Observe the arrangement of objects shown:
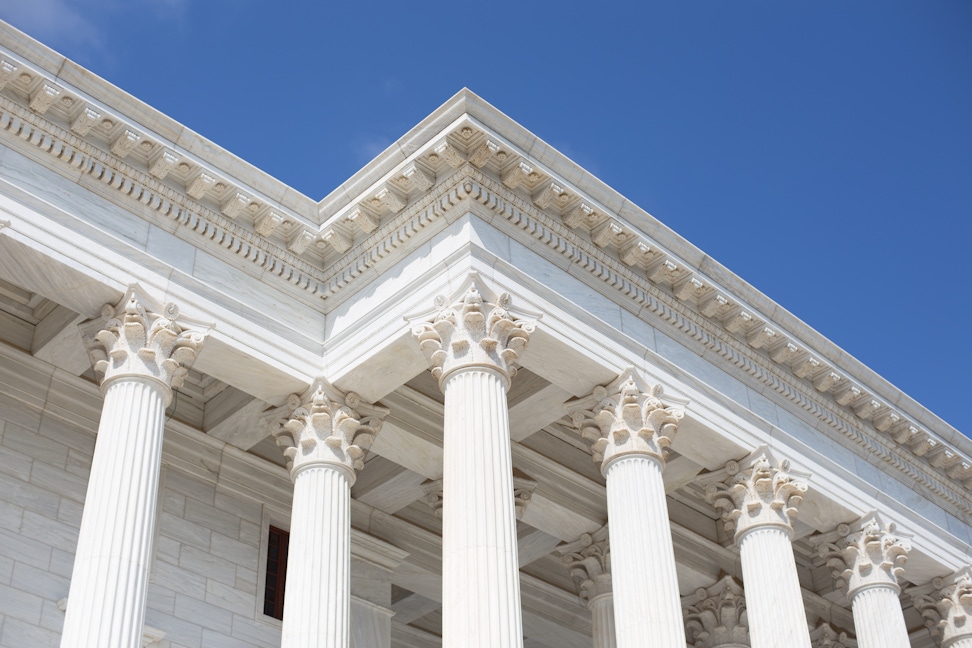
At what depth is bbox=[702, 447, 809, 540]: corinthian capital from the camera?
91.6 feet

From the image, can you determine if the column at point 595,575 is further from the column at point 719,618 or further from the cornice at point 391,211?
the cornice at point 391,211

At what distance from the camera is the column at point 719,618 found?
32500mm

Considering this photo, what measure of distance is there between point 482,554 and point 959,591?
Answer: 15.7 meters

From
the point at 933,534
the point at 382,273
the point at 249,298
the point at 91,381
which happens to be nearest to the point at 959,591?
the point at 933,534

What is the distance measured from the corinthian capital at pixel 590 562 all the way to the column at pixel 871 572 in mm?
4736

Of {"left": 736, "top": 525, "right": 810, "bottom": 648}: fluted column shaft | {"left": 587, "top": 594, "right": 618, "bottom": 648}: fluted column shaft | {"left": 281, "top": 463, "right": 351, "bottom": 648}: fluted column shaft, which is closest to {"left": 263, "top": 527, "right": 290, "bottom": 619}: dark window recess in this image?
{"left": 281, "top": 463, "right": 351, "bottom": 648}: fluted column shaft

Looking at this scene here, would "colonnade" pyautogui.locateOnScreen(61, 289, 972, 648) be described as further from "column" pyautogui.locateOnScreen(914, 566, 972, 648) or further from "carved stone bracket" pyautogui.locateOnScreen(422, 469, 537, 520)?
"column" pyautogui.locateOnScreen(914, 566, 972, 648)

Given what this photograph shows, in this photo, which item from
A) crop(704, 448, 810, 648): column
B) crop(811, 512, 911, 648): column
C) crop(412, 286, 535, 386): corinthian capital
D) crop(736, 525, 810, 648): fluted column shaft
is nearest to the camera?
crop(412, 286, 535, 386): corinthian capital

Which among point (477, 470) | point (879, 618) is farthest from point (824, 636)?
point (477, 470)

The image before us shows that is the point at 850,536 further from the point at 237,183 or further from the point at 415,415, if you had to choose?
the point at 237,183

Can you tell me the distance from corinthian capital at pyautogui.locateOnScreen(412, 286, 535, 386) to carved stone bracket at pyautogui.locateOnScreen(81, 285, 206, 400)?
4028 mm

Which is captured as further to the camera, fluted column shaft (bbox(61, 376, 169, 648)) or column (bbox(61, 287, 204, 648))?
column (bbox(61, 287, 204, 648))

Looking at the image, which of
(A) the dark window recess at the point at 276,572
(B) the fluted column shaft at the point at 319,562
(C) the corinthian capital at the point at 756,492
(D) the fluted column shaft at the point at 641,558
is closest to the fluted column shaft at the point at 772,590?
(C) the corinthian capital at the point at 756,492

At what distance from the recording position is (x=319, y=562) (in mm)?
23859
